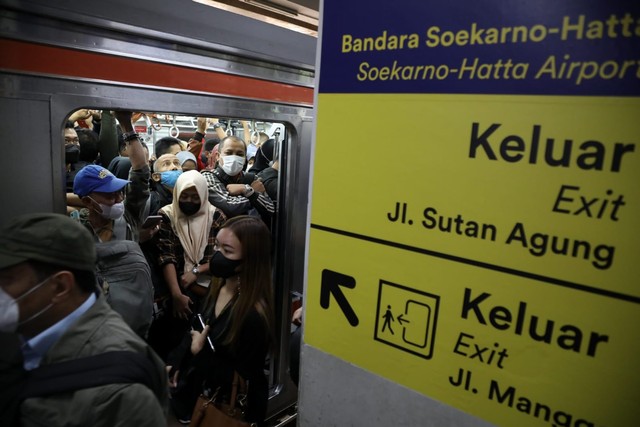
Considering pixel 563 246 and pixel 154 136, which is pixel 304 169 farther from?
pixel 154 136

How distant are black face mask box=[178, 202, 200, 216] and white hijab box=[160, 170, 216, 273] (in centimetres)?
2

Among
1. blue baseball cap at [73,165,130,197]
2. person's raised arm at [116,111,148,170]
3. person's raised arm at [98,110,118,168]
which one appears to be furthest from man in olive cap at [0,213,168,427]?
person's raised arm at [98,110,118,168]

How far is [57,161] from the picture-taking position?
173 centimetres

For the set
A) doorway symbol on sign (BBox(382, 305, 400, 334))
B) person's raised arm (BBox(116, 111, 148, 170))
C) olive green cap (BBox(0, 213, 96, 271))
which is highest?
person's raised arm (BBox(116, 111, 148, 170))

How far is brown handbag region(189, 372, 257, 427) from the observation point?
213 cm

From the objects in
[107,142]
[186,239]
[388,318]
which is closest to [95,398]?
[388,318]

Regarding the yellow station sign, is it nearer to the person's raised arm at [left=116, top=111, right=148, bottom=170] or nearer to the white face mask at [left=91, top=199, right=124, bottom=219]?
the white face mask at [left=91, top=199, right=124, bottom=219]

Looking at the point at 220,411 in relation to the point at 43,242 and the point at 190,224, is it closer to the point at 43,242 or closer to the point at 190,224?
the point at 43,242

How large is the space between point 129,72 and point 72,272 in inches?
37.2

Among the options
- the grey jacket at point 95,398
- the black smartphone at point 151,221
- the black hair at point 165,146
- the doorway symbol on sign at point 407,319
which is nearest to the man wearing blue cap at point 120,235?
the black smartphone at point 151,221

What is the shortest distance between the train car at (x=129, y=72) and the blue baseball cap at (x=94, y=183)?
0.57 meters

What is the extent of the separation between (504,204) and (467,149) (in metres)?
0.14

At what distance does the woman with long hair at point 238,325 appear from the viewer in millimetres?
2182

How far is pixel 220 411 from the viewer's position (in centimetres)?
214
